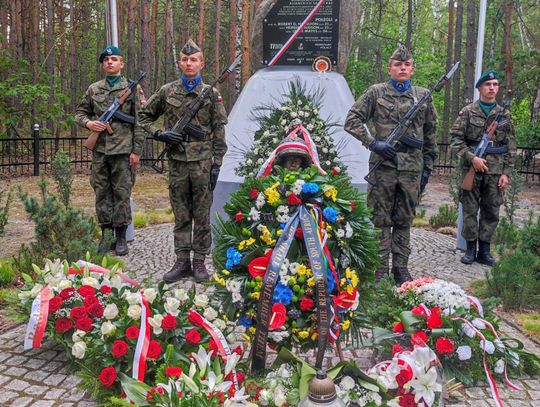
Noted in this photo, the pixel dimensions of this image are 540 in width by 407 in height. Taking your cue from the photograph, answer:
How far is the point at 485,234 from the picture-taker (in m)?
6.23

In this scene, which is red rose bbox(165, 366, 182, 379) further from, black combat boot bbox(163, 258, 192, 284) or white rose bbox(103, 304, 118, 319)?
black combat boot bbox(163, 258, 192, 284)

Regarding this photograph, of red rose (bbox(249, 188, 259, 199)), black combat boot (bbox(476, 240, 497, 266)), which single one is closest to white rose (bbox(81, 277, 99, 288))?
red rose (bbox(249, 188, 259, 199))

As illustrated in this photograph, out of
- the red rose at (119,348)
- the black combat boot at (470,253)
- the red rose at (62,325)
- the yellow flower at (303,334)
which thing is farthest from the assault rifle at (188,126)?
the black combat boot at (470,253)

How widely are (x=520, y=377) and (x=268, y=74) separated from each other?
4.30 m

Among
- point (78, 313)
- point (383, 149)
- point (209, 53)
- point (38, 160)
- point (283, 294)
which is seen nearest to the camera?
point (283, 294)

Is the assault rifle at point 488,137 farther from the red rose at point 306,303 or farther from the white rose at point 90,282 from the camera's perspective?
the white rose at point 90,282

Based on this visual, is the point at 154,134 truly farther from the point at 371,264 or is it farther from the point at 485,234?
the point at 485,234

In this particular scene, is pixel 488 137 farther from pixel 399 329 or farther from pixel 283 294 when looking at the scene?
pixel 283 294

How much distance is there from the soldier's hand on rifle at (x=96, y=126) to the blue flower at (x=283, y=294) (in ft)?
12.2

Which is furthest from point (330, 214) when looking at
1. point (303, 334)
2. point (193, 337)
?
point (193, 337)

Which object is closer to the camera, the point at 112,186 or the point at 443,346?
the point at 443,346

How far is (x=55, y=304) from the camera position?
3.55 metres

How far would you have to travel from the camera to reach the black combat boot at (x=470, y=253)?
20.6ft

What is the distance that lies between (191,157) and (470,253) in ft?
11.3
